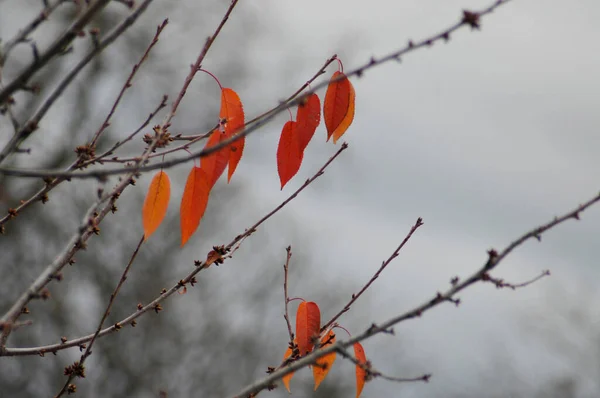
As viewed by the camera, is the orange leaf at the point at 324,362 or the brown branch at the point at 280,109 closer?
the brown branch at the point at 280,109

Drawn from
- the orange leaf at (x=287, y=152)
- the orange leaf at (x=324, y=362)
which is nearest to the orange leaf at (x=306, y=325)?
the orange leaf at (x=324, y=362)

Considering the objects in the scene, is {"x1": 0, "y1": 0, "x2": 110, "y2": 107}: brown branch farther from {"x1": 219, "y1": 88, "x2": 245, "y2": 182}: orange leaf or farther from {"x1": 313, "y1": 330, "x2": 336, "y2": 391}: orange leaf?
{"x1": 313, "y1": 330, "x2": 336, "y2": 391}: orange leaf

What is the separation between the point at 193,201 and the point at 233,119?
0.30 metres

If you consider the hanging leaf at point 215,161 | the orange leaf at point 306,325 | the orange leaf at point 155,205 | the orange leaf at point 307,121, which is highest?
the orange leaf at point 307,121

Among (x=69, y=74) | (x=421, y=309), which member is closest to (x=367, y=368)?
(x=421, y=309)

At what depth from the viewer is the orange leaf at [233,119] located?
2.10 metres

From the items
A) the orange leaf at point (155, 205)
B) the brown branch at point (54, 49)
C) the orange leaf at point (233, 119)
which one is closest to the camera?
the brown branch at point (54, 49)

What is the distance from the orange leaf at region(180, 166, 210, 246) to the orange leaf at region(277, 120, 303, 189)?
1.16ft

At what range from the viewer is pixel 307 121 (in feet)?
7.46

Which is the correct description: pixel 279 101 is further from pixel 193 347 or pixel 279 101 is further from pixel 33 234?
pixel 193 347

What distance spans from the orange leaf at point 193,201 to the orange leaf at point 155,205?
0.05 meters

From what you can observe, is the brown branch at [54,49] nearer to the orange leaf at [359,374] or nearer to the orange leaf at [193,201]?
the orange leaf at [193,201]

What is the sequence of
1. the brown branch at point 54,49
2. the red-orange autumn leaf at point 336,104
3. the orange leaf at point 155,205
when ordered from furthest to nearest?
the red-orange autumn leaf at point 336,104, the orange leaf at point 155,205, the brown branch at point 54,49

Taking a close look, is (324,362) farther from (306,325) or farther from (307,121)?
(307,121)
